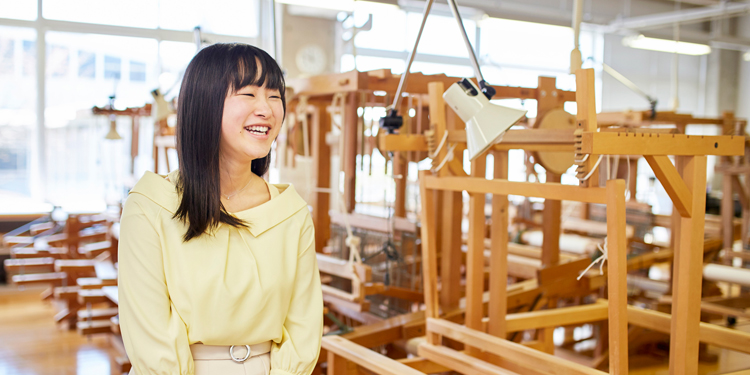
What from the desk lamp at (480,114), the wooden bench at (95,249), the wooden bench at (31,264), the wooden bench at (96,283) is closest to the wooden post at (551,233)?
the desk lamp at (480,114)

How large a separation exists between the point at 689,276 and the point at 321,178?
98.4 inches

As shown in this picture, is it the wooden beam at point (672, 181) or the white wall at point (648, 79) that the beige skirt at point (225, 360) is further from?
the white wall at point (648, 79)

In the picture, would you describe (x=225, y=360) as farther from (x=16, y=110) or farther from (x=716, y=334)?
(x=16, y=110)

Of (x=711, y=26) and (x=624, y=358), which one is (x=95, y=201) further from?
(x=711, y=26)

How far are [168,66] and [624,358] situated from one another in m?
6.97

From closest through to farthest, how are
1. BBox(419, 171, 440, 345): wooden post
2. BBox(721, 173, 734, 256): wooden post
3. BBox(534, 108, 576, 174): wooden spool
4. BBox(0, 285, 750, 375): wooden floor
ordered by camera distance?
BBox(419, 171, 440, 345): wooden post < BBox(534, 108, 576, 174): wooden spool < BBox(0, 285, 750, 375): wooden floor < BBox(721, 173, 734, 256): wooden post

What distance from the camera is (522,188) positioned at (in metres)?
1.98

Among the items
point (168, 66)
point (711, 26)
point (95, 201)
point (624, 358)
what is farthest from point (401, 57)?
point (624, 358)

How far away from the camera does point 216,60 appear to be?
1.26 meters

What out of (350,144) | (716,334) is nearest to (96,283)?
(350,144)

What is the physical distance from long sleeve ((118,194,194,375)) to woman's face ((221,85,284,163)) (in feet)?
0.74

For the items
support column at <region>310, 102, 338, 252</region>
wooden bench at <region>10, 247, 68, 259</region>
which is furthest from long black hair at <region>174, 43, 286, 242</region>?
wooden bench at <region>10, 247, 68, 259</region>

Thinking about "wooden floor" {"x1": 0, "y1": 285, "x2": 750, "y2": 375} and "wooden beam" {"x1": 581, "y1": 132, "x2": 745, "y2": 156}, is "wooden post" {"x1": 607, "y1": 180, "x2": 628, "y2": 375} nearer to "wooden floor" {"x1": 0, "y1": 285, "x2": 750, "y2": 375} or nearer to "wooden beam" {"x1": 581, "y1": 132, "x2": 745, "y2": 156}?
"wooden beam" {"x1": 581, "y1": 132, "x2": 745, "y2": 156}

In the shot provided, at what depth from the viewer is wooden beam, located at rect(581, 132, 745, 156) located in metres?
1.63
